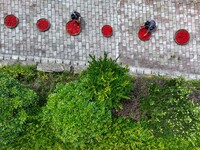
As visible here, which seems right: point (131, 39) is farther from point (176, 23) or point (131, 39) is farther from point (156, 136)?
point (156, 136)

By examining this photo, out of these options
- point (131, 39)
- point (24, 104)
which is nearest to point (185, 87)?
point (131, 39)

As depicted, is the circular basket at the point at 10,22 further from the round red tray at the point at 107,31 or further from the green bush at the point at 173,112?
the green bush at the point at 173,112

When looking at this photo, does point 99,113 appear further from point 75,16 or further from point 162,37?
point 162,37

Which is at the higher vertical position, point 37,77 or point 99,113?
point 37,77

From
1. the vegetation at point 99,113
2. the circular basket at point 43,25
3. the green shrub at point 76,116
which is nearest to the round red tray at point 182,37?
the vegetation at point 99,113

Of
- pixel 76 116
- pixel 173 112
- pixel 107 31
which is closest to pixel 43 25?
pixel 107 31

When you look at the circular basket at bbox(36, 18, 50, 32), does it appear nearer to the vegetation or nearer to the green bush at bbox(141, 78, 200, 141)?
the vegetation
